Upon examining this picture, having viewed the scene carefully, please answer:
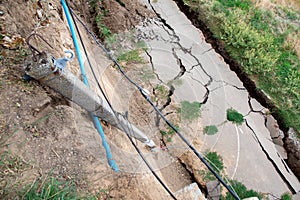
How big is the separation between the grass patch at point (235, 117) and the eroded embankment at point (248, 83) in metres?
0.56

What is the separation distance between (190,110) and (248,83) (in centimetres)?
129

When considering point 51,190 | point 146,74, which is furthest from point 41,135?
point 146,74

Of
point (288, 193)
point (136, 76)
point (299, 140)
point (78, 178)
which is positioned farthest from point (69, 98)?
point (299, 140)

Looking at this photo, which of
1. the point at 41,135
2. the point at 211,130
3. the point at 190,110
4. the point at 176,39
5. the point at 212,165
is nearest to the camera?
the point at 41,135

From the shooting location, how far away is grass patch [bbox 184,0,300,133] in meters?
5.04

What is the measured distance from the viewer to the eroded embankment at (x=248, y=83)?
4676mm

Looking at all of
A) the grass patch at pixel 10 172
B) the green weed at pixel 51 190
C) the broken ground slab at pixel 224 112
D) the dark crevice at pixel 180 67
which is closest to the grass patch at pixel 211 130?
the broken ground slab at pixel 224 112

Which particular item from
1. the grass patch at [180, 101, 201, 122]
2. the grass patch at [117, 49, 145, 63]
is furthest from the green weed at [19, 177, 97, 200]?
the grass patch at [117, 49, 145, 63]

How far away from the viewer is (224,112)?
4816 millimetres

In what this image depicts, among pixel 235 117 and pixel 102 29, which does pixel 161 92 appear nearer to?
pixel 235 117

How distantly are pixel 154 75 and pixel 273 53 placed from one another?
2.24 m

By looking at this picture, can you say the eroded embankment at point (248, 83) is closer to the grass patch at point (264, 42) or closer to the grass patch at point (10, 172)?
the grass patch at point (264, 42)

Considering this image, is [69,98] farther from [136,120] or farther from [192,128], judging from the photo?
[192,128]

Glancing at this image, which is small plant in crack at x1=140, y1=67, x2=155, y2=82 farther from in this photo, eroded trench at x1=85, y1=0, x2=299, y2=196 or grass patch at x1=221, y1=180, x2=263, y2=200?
grass patch at x1=221, y1=180, x2=263, y2=200
